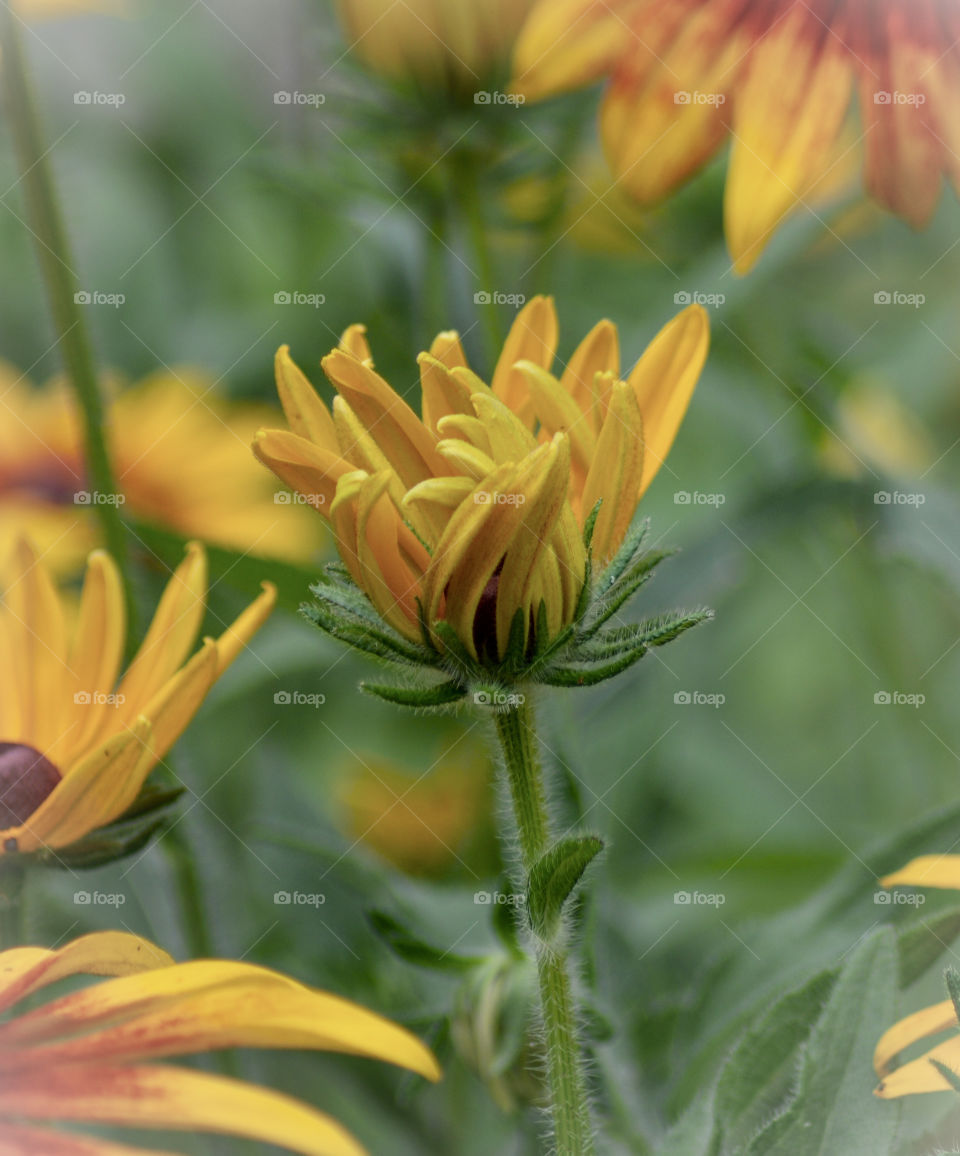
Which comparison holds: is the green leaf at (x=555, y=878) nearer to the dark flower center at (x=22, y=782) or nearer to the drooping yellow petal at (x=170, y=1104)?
the drooping yellow petal at (x=170, y=1104)

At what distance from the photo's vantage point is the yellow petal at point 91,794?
0.42m

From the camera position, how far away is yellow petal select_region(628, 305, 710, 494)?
0.44 m

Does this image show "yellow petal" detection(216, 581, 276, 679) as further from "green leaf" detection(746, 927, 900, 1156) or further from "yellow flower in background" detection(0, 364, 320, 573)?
"yellow flower in background" detection(0, 364, 320, 573)

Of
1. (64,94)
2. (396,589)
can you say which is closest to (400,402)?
(396,589)

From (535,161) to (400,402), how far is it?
38cm

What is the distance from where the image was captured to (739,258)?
0.52 metres

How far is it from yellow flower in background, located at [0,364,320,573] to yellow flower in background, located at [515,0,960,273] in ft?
1.38

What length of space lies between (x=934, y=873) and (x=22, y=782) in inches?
13.1

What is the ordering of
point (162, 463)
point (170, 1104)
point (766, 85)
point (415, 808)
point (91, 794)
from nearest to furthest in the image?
point (170, 1104)
point (91, 794)
point (766, 85)
point (415, 808)
point (162, 463)

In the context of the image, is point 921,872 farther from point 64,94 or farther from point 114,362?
point 114,362

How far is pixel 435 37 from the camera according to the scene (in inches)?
24.6

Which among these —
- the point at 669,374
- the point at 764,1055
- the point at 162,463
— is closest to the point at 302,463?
the point at 669,374

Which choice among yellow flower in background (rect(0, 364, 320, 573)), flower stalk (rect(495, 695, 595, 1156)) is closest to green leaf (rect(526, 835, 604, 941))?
flower stalk (rect(495, 695, 595, 1156))

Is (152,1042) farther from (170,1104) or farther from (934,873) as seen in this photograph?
(934,873)
